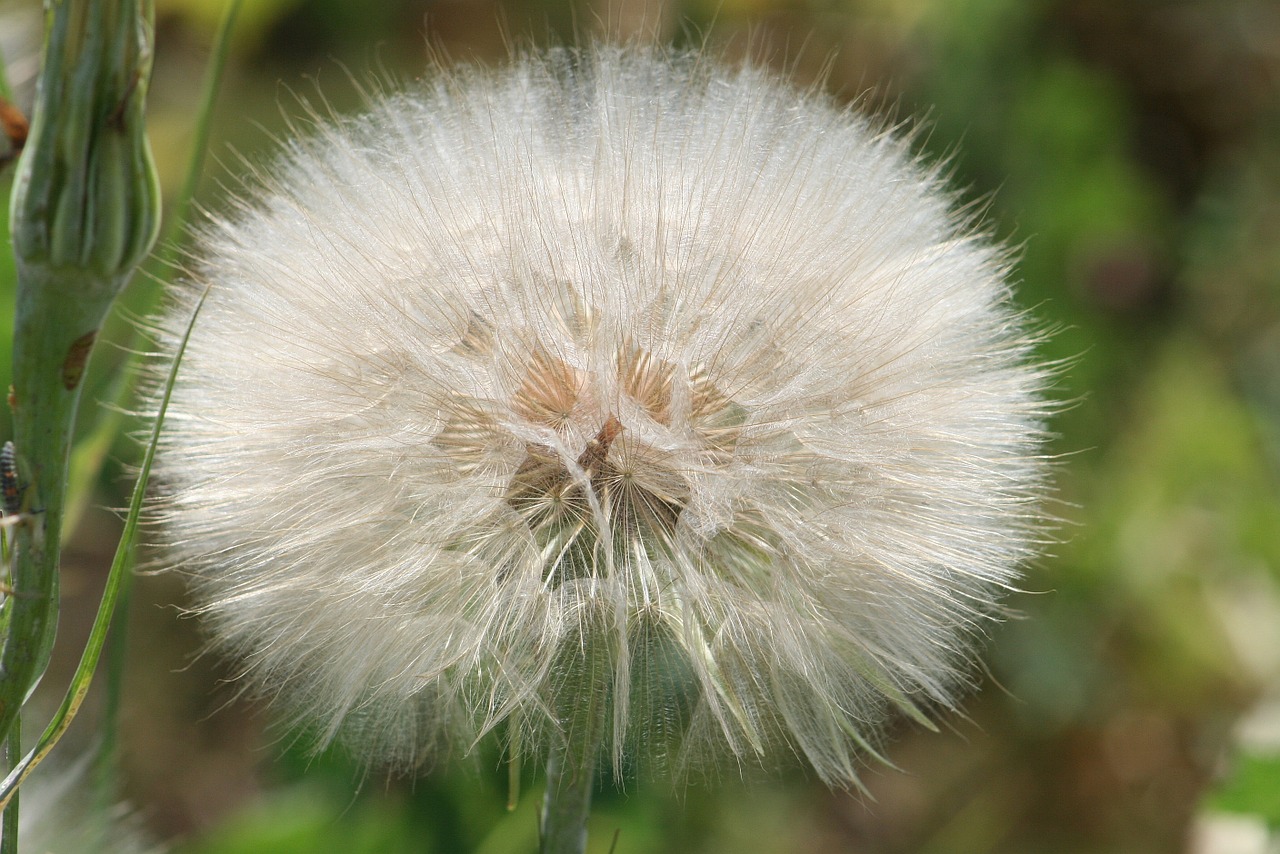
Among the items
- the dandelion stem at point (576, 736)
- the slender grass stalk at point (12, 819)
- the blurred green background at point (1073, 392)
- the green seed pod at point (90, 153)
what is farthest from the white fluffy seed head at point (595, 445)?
the blurred green background at point (1073, 392)

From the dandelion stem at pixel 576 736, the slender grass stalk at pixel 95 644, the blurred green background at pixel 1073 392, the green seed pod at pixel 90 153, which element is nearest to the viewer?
the green seed pod at pixel 90 153

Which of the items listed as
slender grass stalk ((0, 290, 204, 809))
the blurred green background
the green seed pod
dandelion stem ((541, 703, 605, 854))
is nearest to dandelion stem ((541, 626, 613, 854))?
dandelion stem ((541, 703, 605, 854))

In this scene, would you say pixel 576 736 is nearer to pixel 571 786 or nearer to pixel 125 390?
pixel 571 786

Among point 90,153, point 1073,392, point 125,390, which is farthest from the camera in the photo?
point 1073,392

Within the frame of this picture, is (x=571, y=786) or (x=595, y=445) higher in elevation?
(x=595, y=445)

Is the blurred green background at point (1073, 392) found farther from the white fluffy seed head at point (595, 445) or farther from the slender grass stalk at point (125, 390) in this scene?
the white fluffy seed head at point (595, 445)

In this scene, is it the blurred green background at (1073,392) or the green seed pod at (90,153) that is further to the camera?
the blurred green background at (1073,392)

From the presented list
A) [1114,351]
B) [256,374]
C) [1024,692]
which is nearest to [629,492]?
[256,374]

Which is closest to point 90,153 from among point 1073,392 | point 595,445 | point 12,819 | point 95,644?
point 95,644
